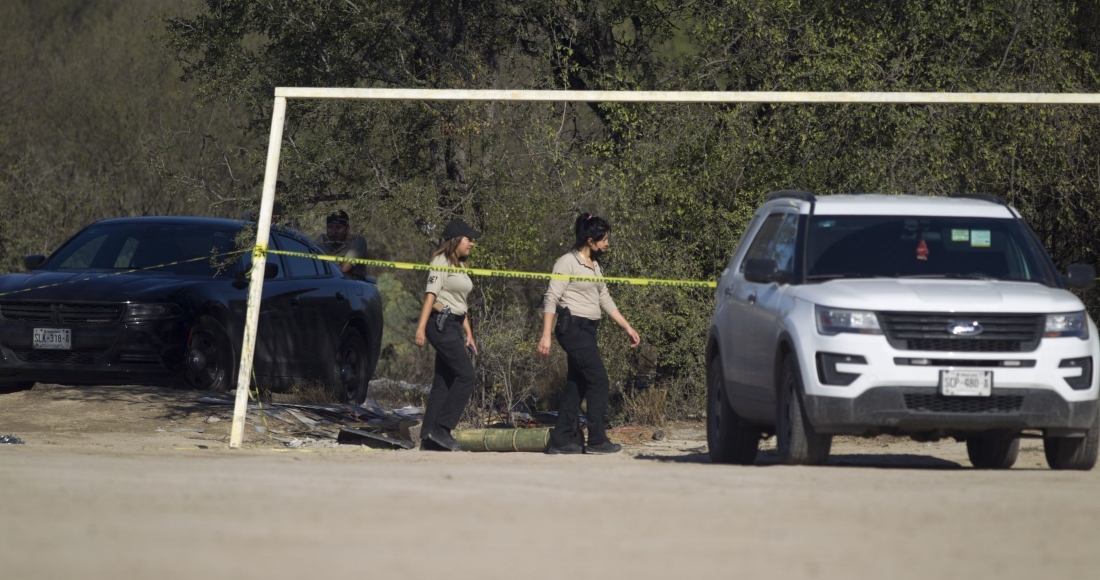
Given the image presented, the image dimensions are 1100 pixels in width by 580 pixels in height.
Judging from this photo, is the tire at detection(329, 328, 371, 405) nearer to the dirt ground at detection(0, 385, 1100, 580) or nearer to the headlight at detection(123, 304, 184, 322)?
the headlight at detection(123, 304, 184, 322)

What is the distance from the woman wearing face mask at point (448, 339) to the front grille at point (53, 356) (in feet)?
12.0

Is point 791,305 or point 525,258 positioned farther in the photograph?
point 525,258

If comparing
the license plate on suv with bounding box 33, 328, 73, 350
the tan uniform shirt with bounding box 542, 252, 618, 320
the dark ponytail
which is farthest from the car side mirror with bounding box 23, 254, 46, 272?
the dark ponytail

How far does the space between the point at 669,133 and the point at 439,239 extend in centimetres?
256

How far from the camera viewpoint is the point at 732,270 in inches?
454

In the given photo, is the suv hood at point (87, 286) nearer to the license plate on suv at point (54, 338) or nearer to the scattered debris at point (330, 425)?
the license plate on suv at point (54, 338)

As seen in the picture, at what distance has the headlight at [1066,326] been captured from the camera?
9523mm

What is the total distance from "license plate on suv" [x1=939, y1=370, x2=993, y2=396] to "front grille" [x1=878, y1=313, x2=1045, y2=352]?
0.17m

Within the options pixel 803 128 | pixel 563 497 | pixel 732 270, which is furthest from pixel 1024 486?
pixel 803 128

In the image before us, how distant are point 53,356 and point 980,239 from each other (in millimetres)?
8534

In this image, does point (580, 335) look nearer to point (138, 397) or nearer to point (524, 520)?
point (138, 397)

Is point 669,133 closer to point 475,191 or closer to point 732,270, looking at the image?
point 475,191

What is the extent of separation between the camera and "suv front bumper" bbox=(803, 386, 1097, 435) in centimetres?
925

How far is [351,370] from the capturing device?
679 inches
